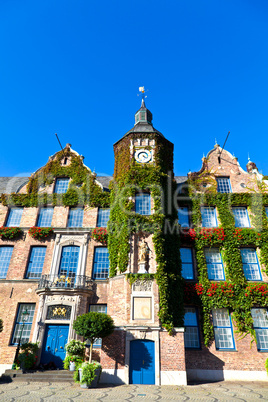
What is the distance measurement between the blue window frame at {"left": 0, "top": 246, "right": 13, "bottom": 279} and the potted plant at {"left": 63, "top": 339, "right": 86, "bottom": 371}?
739 centimetres

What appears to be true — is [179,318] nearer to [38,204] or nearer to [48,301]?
[48,301]

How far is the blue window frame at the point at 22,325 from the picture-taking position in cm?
1728

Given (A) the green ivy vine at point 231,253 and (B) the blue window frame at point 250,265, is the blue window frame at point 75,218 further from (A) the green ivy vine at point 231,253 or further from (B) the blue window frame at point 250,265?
(B) the blue window frame at point 250,265

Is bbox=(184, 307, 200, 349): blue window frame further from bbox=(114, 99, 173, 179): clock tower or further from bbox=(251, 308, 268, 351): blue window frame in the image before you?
bbox=(114, 99, 173, 179): clock tower

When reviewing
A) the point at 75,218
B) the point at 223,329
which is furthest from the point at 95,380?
the point at 75,218

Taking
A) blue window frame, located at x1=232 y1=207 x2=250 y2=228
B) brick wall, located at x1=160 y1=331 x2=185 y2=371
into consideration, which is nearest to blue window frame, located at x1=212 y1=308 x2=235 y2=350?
brick wall, located at x1=160 y1=331 x2=185 y2=371

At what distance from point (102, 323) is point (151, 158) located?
12275mm

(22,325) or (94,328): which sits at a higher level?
(22,325)

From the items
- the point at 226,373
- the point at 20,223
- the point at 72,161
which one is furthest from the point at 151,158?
the point at 226,373

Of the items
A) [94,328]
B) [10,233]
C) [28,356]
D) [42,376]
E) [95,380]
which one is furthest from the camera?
[10,233]

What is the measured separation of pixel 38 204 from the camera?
21688 mm

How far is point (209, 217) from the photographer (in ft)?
69.8

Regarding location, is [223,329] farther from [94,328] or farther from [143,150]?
[143,150]

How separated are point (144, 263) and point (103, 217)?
18.7ft
